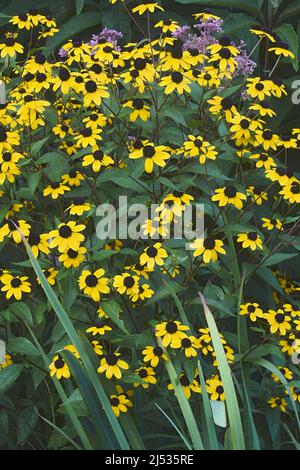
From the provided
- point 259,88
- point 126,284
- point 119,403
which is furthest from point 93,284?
point 259,88

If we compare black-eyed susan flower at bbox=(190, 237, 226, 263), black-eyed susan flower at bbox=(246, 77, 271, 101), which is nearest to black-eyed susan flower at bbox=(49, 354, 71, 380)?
black-eyed susan flower at bbox=(190, 237, 226, 263)

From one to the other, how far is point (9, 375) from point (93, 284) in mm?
357

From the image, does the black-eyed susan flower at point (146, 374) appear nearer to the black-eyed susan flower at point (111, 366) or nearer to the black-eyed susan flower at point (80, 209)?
the black-eyed susan flower at point (111, 366)

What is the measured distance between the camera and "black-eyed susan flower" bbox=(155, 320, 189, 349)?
195 centimetres

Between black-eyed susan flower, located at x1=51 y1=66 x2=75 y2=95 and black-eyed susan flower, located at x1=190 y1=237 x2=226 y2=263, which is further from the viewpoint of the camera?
black-eyed susan flower, located at x1=51 y1=66 x2=75 y2=95

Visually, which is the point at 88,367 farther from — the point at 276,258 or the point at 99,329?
the point at 276,258

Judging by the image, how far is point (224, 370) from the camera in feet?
5.30

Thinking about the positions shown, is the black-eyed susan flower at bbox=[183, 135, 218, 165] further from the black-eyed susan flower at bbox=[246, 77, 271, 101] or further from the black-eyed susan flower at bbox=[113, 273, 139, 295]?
the black-eyed susan flower at bbox=[113, 273, 139, 295]

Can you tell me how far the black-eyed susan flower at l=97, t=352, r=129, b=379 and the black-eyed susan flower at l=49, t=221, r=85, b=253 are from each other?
10.9 inches
